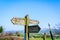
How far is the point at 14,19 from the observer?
530 cm

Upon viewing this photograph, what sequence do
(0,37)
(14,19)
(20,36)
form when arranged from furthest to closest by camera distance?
(20,36) → (0,37) → (14,19)

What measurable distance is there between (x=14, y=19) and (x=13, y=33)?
808 centimetres

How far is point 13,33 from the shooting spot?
13.3 meters

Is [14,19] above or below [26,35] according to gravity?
above

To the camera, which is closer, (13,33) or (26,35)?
(26,35)

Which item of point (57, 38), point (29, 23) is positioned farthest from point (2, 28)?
point (29, 23)

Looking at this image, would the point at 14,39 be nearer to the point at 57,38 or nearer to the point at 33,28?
the point at 57,38

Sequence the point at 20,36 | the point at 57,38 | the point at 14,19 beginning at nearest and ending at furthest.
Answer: the point at 14,19 < the point at 57,38 < the point at 20,36

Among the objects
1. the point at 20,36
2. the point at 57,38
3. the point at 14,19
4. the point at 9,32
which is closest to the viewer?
the point at 14,19

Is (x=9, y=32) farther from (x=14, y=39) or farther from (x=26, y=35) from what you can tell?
(x=26, y=35)

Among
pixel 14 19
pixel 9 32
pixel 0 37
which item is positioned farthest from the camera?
pixel 9 32

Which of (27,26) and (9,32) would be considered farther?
(9,32)

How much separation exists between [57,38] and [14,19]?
5.73 m

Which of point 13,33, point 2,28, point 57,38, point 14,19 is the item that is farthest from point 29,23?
point 13,33
